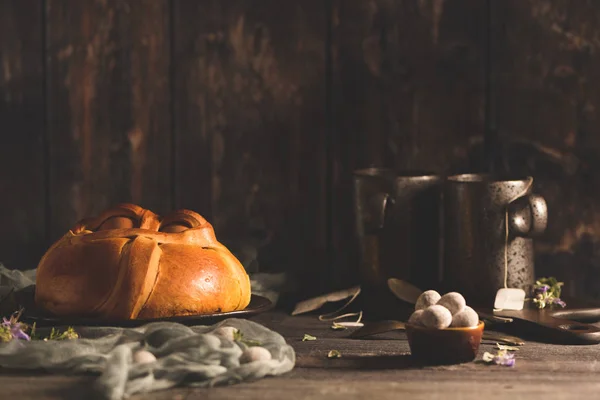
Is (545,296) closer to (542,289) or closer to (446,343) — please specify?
(542,289)

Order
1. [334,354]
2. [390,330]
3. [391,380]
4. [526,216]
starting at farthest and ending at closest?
[526,216]
[390,330]
[334,354]
[391,380]

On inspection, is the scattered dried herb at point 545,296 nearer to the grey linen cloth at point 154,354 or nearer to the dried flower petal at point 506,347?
the dried flower petal at point 506,347

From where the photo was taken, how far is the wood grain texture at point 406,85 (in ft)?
6.16

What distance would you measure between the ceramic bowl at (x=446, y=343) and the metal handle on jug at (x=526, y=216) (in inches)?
12.4

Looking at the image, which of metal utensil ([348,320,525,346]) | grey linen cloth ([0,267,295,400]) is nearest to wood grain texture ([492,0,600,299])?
metal utensil ([348,320,525,346])

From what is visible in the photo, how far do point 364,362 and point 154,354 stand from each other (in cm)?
29

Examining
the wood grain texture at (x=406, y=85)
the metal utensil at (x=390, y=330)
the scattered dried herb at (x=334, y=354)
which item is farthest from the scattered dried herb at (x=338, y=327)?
the wood grain texture at (x=406, y=85)

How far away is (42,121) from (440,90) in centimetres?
79

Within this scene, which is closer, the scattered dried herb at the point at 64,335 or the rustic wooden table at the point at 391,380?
the rustic wooden table at the point at 391,380

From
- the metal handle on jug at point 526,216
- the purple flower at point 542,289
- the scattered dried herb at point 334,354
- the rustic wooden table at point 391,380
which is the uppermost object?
the metal handle on jug at point 526,216

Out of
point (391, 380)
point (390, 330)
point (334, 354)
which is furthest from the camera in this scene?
point (390, 330)

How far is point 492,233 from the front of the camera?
1619 mm

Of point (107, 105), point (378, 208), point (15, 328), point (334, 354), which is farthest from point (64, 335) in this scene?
point (107, 105)

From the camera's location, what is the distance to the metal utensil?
1.46 m
